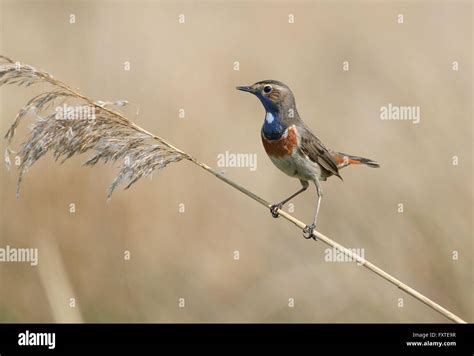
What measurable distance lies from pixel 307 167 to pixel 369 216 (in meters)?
1.08

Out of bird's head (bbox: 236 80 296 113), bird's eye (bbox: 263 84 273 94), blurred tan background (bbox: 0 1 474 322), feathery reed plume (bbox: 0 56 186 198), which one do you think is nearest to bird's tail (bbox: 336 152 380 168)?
blurred tan background (bbox: 0 1 474 322)

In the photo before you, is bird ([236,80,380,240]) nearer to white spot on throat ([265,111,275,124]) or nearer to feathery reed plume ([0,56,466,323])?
white spot on throat ([265,111,275,124])

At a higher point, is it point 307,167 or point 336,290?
point 307,167

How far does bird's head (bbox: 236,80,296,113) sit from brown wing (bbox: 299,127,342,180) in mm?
248

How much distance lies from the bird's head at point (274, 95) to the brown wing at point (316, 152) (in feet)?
0.81

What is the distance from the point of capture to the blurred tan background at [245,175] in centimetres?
593

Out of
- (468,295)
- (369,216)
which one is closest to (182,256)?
(369,216)

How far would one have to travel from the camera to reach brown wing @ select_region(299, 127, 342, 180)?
214 inches

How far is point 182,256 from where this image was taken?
6797mm

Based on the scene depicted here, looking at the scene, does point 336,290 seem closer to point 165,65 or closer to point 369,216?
point 369,216

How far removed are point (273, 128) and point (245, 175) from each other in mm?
1693

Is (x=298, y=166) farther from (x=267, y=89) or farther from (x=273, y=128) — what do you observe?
(x=267, y=89)

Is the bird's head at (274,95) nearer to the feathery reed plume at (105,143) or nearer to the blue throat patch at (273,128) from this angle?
the blue throat patch at (273,128)
